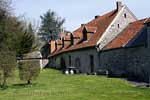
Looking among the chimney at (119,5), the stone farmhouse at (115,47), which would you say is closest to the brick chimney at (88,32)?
the stone farmhouse at (115,47)

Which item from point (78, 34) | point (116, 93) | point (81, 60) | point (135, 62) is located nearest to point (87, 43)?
point (81, 60)

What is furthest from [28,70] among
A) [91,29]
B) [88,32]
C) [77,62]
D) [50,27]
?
[50,27]

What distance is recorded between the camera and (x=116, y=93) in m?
18.2

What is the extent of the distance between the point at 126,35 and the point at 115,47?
2.77 m

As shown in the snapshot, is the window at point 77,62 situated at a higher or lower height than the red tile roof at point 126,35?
lower

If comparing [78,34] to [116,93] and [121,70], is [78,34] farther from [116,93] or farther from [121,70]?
[116,93]

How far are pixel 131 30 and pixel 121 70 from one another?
5305 mm

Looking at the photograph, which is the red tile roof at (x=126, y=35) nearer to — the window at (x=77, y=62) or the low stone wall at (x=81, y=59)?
the low stone wall at (x=81, y=59)

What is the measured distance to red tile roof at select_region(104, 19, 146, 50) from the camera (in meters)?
33.0

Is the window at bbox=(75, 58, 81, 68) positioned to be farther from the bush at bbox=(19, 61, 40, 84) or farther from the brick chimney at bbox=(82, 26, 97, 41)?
the bush at bbox=(19, 61, 40, 84)

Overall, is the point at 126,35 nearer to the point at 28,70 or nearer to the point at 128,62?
the point at 128,62

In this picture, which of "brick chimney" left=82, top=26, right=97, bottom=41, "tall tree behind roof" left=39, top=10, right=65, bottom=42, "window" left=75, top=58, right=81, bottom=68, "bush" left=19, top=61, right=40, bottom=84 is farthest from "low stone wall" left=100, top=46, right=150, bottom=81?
"tall tree behind roof" left=39, top=10, right=65, bottom=42

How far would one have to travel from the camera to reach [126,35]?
35094 mm

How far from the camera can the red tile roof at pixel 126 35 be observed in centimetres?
3297
